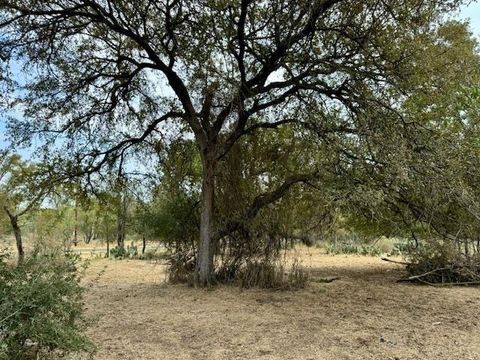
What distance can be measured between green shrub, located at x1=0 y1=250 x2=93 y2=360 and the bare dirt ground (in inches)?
31.8

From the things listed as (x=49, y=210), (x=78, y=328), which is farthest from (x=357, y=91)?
(x=49, y=210)

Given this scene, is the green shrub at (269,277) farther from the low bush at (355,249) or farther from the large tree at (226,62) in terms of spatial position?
the low bush at (355,249)

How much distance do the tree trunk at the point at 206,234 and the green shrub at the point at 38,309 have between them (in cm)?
531

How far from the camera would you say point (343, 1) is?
7105mm

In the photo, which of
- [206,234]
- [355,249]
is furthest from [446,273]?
[355,249]

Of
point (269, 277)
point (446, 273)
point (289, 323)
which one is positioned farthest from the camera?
point (446, 273)

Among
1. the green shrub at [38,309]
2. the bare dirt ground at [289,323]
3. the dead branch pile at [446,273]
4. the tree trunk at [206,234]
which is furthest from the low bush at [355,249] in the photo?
the green shrub at [38,309]

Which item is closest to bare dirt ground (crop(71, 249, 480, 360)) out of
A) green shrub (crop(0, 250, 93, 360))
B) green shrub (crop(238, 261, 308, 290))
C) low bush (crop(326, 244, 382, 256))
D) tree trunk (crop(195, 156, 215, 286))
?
green shrub (crop(238, 261, 308, 290))

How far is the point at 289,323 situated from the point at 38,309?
3533 millimetres

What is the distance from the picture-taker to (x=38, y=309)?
11.5 feet

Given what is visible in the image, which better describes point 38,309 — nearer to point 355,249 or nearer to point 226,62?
point 226,62

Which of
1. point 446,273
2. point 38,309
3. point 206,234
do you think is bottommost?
point 446,273

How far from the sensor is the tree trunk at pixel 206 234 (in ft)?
30.5

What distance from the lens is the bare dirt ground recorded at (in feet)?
16.0
